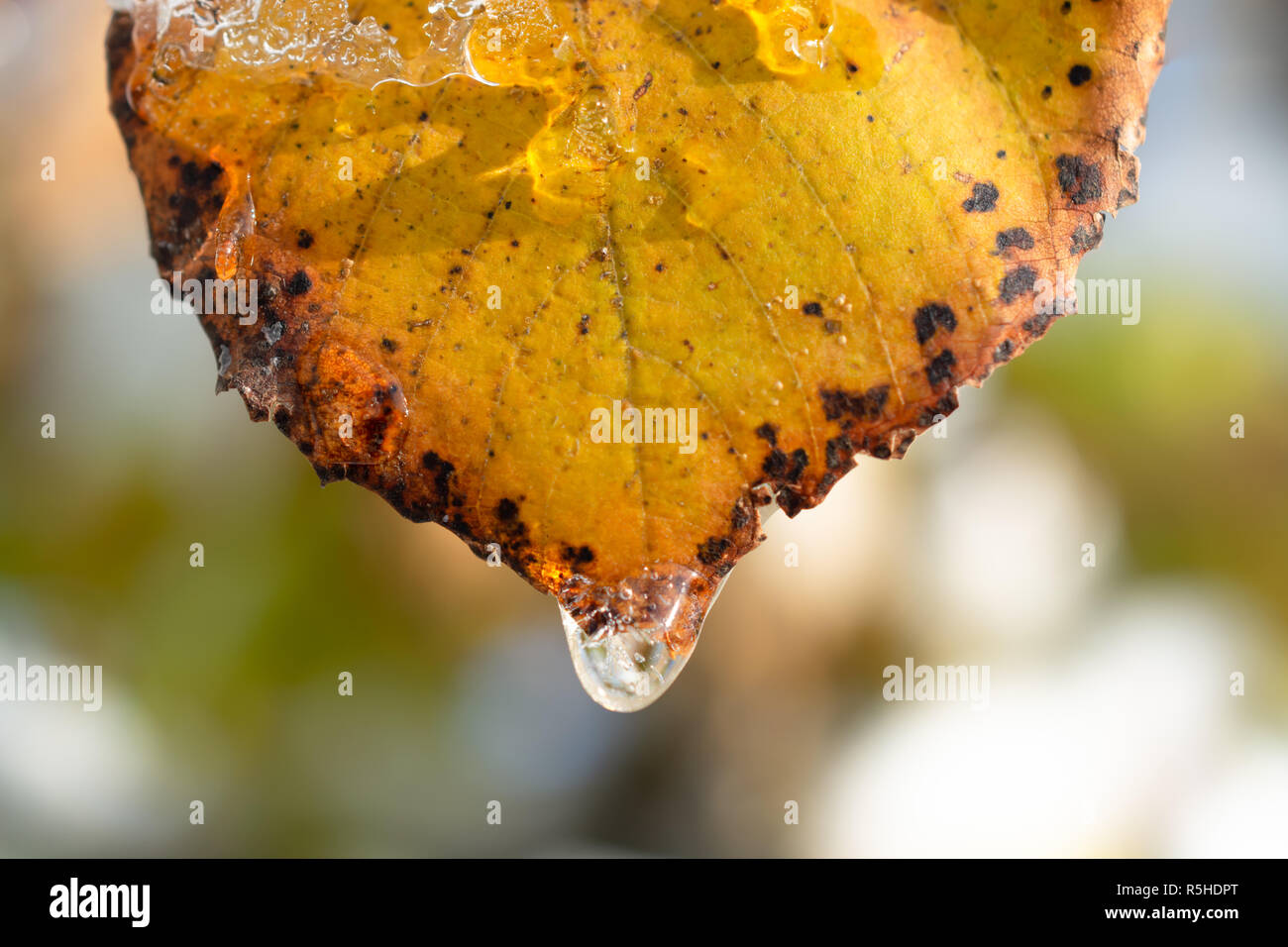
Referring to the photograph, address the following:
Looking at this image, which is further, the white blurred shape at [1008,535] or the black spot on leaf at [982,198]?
the white blurred shape at [1008,535]

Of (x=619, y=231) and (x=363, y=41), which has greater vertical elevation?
(x=363, y=41)

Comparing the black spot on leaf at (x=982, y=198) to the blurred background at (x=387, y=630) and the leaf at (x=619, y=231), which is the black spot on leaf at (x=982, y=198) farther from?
the blurred background at (x=387, y=630)

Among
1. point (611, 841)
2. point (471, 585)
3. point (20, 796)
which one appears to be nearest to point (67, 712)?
point (20, 796)

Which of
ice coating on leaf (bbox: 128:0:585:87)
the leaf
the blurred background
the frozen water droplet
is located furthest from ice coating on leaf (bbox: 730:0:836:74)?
the blurred background

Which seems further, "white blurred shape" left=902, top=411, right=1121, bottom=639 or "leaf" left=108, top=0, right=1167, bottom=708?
"white blurred shape" left=902, top=411, right=1121, bottom=639

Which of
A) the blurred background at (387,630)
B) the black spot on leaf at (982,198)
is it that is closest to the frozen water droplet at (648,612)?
the black spot on leaf at (982,198)

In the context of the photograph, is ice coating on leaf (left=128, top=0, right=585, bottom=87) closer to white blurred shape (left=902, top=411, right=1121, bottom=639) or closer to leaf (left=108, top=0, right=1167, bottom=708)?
leaf (left=108, top=0, right=1167, bottom=708)

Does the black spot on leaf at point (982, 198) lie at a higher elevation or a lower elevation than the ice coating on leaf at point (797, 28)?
lower

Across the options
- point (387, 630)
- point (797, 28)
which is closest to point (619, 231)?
point (797, 28)

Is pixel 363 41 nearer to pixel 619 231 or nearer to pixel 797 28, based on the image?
pixel 619 231
